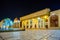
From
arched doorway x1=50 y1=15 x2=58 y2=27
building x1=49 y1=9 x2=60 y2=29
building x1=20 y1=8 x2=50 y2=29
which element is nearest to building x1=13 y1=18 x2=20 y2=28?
building x1=20 y1=8 x2=50 y2=29

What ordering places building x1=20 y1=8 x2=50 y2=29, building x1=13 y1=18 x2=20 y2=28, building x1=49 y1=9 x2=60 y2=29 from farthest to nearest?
building x1=13 y1=18 x2=20 y2=28
building x1=20 y1=8 x2=50 y2=29
building x1=49 y1=9 x2=60 y2=29

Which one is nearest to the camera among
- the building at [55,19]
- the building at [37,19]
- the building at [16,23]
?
the building at [55,19]

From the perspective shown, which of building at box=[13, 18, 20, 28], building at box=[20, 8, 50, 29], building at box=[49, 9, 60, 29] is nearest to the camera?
building at box=[49, 9, 60, 29]

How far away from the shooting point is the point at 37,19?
90.4 feet

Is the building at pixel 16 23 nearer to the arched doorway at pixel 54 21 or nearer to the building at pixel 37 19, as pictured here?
the building at pixel 37 19

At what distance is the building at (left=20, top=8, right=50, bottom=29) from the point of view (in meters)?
26.2

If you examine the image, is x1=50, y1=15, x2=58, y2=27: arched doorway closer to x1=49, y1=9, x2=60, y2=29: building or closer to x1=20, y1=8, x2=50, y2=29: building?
x1=49, y1=9, x2=60, y2=29: building

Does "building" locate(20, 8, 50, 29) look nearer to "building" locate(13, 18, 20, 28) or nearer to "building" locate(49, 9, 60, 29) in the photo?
"building" locate(49, 9, 60, 29)

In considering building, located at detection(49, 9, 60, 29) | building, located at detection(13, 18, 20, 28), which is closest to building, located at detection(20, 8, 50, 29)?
building, located at detection(49, 9, 60, 29)

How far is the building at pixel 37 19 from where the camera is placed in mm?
26219

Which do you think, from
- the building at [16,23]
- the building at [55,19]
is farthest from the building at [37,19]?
the building at [16,23]

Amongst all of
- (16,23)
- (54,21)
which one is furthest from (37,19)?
(16,23)

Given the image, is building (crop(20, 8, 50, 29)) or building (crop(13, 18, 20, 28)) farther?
building (crop(13, 18, 20, 28))

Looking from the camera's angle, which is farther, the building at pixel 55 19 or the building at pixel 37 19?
the building at pixel 37 19
